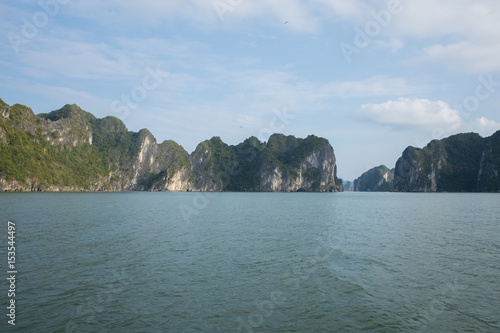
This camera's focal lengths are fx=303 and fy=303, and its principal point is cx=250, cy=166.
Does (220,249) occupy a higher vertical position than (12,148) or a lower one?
lower

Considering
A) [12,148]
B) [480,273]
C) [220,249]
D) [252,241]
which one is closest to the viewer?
[480,273]

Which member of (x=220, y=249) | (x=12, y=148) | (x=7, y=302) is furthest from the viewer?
(x=12, y=148)

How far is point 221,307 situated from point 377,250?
17539 mm

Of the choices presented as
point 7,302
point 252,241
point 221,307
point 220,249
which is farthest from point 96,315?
point 252,241

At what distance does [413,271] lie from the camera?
20.0 m

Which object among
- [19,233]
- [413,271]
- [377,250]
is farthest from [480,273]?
→ [19,233]

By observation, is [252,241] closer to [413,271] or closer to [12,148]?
[413,271]

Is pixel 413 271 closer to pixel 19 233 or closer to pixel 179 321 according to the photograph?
pixel 179 321

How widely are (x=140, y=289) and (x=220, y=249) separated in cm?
1037

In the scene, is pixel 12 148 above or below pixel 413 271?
above

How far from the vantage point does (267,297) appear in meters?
15.4

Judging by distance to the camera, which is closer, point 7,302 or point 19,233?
point 7,302

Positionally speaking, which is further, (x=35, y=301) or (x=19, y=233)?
A: (x=19, y=233)

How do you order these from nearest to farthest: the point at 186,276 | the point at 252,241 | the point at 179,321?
the point at 179,321
the point at 186,276
the point at 252,241
